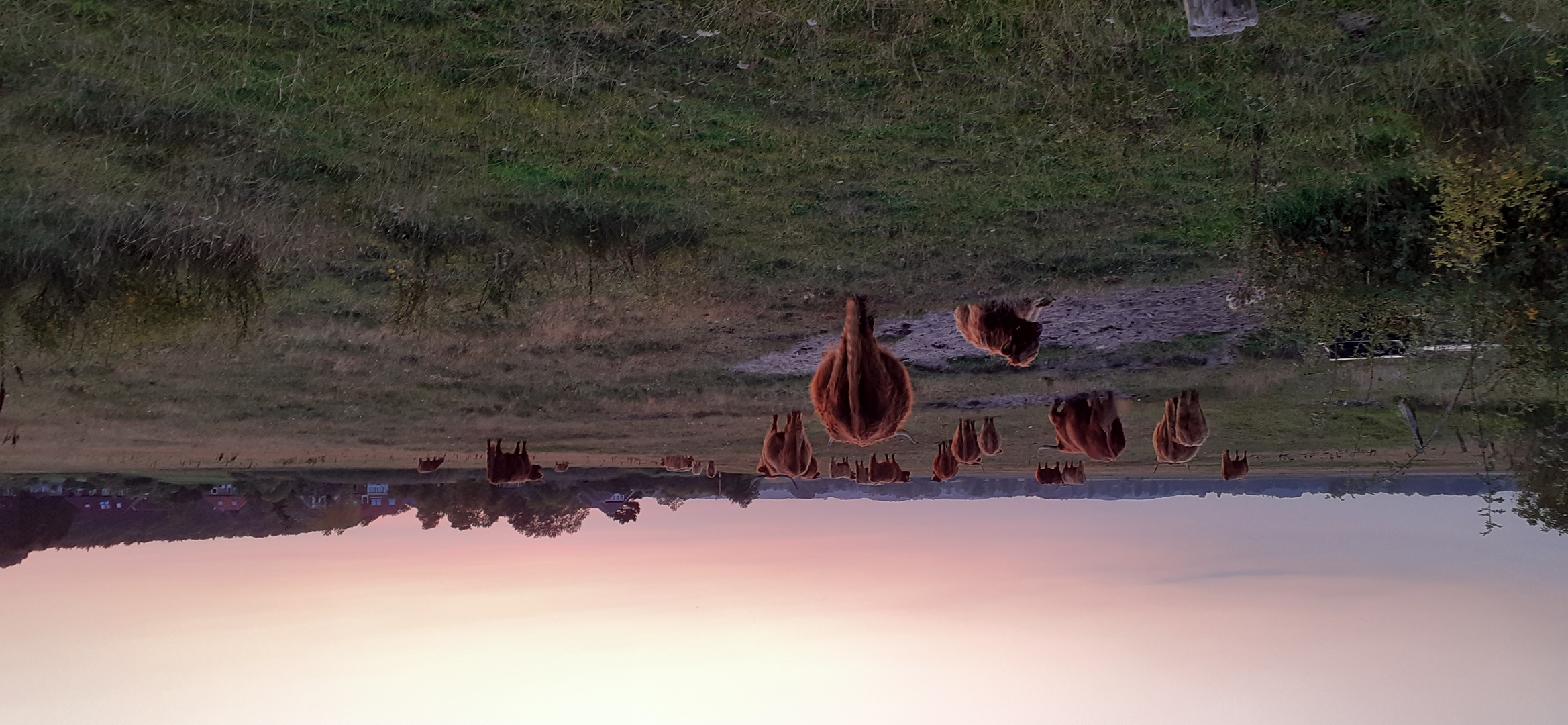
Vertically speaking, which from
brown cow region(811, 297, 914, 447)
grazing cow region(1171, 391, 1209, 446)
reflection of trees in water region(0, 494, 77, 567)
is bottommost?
reflection of trees in water region(0, 494, 77, 567)

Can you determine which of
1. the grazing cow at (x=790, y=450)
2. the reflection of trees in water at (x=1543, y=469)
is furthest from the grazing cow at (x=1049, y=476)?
the reflection of trees in water at (x=1543, y=469)

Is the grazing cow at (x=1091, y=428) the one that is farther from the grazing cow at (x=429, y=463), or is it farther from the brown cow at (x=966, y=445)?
the grazing cow at (x=429, y=463)

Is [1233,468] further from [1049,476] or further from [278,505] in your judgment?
[278,505]

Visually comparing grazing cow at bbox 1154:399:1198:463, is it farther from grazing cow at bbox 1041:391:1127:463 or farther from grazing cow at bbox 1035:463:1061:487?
grazing cow at bbox 1035:463:1061:487

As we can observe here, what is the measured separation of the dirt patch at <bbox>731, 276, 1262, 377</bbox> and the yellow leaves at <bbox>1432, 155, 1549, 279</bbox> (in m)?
2.97

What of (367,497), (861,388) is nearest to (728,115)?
(861,388)

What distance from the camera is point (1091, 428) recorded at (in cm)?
1320

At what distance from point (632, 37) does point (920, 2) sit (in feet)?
8.02

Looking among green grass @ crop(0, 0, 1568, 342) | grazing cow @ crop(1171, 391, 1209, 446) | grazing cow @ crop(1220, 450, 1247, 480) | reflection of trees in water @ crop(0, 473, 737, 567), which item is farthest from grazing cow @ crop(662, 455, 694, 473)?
grazing cow @ crop(1220, 450, 1247, 480)

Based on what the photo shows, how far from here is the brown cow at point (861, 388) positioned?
9.14 meters

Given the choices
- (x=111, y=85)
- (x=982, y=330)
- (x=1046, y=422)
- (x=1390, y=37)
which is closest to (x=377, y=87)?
(x=111, y=85)

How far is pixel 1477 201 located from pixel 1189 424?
5.87 metres

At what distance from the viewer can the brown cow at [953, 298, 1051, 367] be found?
10.9 metres

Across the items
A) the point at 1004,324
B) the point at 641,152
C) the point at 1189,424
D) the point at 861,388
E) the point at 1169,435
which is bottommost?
the point at 1169,435
